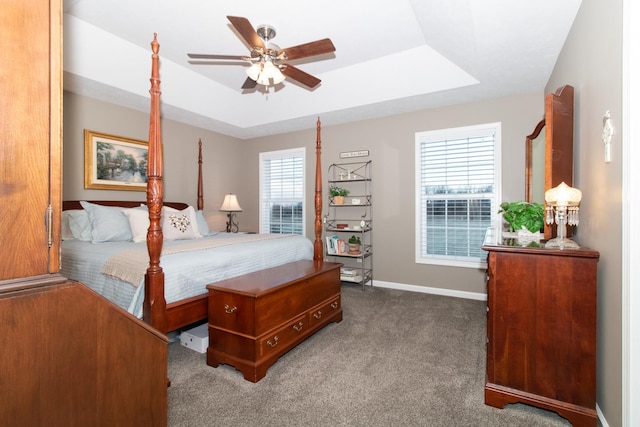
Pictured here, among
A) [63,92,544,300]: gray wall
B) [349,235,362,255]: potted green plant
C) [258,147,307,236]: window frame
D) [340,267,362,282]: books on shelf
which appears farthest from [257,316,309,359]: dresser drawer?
[258,147,307,236]: window frame

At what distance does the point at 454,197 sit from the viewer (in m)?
4.18

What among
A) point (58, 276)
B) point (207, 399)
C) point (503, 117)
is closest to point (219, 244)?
point (207, 399)

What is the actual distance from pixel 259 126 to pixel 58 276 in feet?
15.3

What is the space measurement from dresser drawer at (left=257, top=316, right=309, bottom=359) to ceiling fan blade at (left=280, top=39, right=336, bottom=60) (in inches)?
83.5

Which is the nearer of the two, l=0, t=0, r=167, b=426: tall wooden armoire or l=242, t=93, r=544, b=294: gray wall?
l=0, t=0, r=167, b=426: tall wooden armoire

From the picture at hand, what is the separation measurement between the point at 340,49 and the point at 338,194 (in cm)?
193

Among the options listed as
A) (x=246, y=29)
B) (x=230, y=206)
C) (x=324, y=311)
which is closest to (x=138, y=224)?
(x=230, y=206)

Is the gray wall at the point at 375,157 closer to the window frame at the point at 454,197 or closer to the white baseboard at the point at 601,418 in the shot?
the window frame at the point at 454,197

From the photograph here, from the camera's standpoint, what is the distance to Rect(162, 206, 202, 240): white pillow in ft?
11.3

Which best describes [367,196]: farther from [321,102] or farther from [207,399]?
[207,399]

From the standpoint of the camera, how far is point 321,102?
4418mm

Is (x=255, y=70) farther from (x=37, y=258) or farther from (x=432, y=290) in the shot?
(x=432, y=290)

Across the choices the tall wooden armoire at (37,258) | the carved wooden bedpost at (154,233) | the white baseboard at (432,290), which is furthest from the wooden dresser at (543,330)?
the white baseboard at (432,290)

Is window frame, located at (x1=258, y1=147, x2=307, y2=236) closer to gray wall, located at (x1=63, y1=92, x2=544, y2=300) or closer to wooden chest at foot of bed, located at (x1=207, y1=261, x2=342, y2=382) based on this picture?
gray wall, located at (x1=63, y1=92, x2=544, y2=300)
